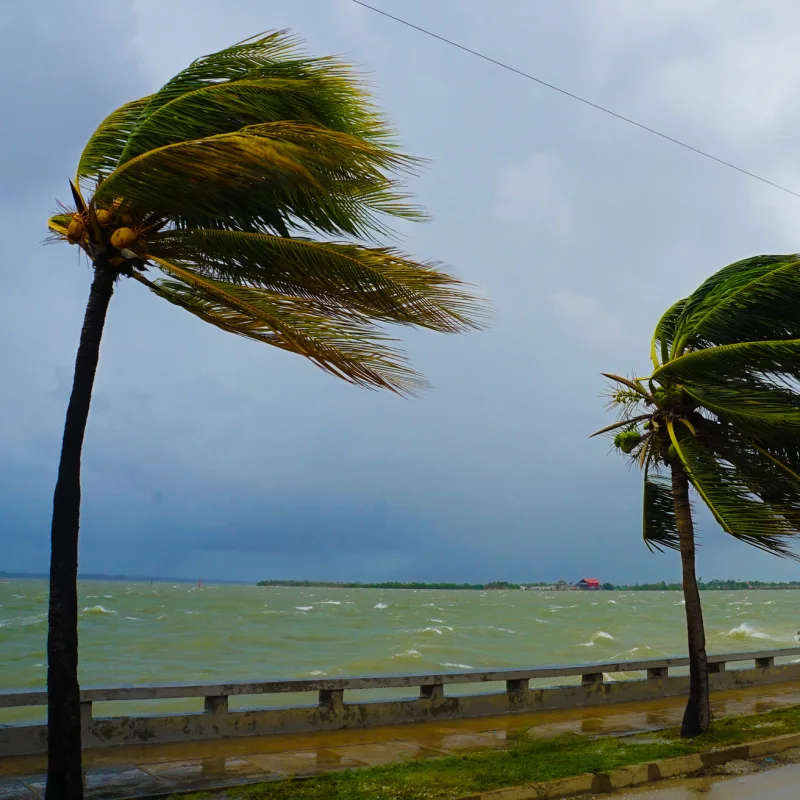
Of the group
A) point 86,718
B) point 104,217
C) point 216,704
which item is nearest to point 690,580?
point 216,704

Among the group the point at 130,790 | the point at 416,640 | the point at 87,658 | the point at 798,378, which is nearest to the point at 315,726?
the point at 130,790

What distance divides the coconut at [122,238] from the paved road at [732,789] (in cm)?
631

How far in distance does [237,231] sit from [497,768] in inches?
210

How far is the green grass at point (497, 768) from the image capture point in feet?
21.5

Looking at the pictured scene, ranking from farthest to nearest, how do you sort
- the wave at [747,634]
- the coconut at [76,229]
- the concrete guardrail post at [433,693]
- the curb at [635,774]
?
the wave at [747,634]
the concrete guardrail post at [433,693]
the curb at [635,774]
the coconut at [76,229]

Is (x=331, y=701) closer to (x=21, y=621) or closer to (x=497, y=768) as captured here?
(x=497, y=768)

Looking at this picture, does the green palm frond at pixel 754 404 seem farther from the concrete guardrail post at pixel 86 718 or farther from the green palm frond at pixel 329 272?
the concrete guardrail post at pixel 86 718

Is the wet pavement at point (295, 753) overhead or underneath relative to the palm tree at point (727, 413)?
underneath

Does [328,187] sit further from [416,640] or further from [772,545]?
[416,640]

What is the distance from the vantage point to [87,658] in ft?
114

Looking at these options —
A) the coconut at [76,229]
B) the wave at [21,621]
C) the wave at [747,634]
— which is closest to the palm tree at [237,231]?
the coconut at [76,229]

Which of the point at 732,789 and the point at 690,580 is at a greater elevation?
the point at 690,580

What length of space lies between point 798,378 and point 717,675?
23.4ft

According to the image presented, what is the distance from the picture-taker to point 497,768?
752cm
